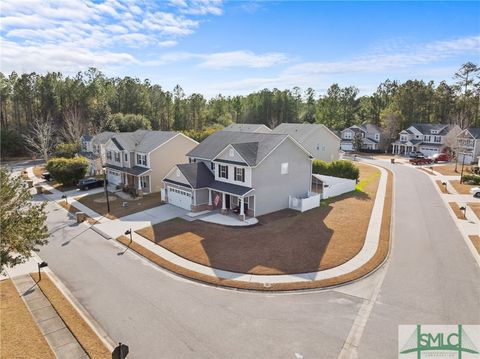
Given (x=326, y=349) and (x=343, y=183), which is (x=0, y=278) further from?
(x=343, y=183)

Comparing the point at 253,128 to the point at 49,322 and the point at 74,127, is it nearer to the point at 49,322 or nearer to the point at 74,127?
the point at 74,127

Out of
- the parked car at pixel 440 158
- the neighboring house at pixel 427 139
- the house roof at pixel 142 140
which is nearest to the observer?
the house roof at pixel 142 140

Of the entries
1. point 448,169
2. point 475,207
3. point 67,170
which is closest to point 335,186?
point 475,207

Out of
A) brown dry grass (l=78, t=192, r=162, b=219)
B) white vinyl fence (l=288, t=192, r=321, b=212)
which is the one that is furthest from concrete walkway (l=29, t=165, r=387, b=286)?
white vinyl fence (l=288, t=192, r=321, b=212)

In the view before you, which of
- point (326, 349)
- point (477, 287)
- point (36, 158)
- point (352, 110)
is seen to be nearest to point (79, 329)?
point (326, 349)

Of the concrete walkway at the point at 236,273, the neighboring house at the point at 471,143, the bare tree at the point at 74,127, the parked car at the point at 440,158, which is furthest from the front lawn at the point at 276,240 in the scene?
the bare tree at the point at 74,127

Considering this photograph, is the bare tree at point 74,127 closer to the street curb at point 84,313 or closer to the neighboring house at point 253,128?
the neighboring house at point 253,128
